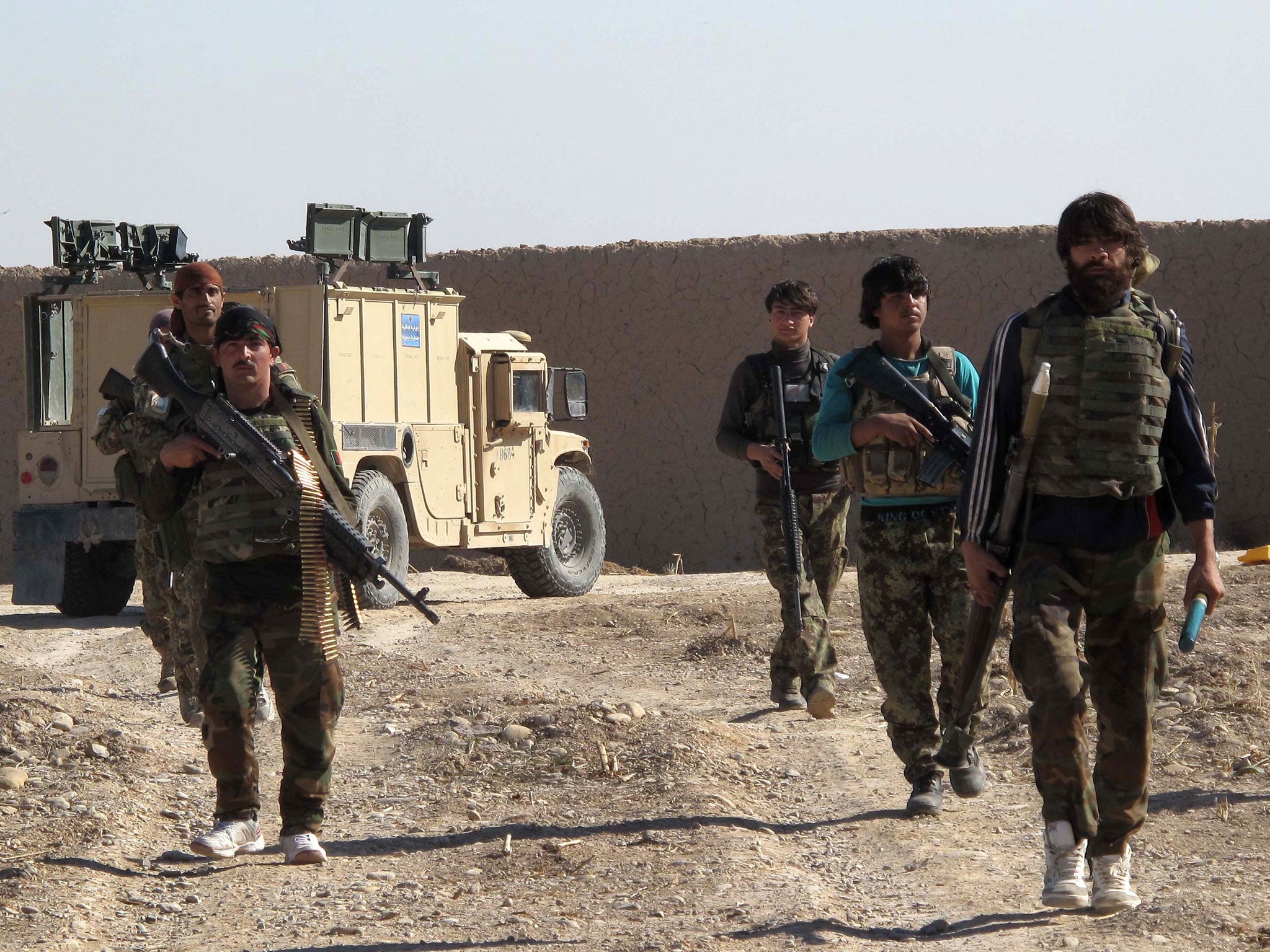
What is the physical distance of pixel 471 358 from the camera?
12562 millimetres

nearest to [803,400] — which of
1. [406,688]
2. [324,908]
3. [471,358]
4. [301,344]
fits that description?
[406,688]

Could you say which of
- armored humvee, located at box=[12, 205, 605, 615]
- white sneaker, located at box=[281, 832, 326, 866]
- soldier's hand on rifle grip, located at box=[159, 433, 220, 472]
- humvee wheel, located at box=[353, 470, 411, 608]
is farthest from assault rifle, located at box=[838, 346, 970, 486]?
humvee wheel, located at box=[353, 470, 411, 608]

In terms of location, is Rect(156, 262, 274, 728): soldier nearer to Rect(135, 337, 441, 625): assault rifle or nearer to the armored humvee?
Rect(135, 337, 441, 625): assault rifle

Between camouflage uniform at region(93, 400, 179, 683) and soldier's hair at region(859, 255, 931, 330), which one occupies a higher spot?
soldier's hair at region(859, 255, 931, 330)

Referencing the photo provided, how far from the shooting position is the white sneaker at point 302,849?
4926 millimetres

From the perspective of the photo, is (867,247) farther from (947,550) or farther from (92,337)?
(947,550)

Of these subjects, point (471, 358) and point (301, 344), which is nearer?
Result: point (301, 344)

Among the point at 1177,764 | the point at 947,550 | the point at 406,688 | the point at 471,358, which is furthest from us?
the point at 471,358

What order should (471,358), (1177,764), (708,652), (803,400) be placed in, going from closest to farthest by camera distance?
(1177,764)
(803,400)
(708,652)
(471,358)

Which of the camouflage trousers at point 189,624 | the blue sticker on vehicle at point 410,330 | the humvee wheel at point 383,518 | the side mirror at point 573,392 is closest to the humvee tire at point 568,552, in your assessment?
the side mirror at point 573,392

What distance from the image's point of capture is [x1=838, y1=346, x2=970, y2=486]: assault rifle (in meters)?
5.22

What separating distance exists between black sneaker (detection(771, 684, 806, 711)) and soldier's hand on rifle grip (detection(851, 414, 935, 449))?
2351 millimetres

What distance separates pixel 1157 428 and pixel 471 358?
876 cm

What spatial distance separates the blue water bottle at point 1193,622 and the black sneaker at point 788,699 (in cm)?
334
